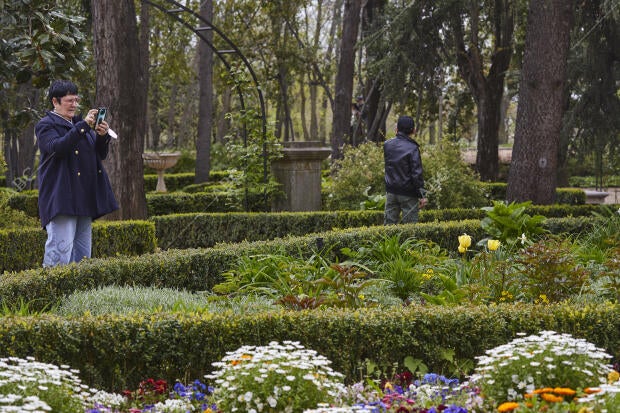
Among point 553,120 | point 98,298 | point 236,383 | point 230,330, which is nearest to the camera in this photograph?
point 236,383

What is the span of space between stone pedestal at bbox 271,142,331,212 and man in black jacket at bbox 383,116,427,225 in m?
3.32

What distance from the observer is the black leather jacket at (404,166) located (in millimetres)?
9031

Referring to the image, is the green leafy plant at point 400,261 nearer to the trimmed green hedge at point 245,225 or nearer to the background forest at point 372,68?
the trimmed green hedge at point 245,225

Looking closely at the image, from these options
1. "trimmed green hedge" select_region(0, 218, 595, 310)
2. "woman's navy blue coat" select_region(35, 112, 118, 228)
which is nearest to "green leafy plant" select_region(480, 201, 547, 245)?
"trimmed green hedge" select_region(0, 218, 595, 310)

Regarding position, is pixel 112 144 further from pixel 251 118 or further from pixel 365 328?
pixel 365 328

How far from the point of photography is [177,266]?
22.2 ft

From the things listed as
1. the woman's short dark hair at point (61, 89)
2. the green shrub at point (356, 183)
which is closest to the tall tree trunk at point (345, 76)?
the green shrub at point (356, 183)

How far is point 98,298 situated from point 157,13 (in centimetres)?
2018

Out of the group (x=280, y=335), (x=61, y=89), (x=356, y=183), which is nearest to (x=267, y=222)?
(x=356, y=183)

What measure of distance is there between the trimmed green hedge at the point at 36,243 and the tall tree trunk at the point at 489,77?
993 centimetres

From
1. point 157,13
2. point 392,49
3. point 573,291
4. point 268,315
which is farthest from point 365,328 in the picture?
point 157,13

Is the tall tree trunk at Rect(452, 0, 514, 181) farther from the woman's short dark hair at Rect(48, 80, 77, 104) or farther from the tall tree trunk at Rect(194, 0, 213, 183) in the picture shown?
the woman's short dark hair at Rect(48, 80, 77, 104)

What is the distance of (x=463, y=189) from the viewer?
40.8ft

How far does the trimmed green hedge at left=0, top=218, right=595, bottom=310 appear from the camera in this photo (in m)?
5.84
